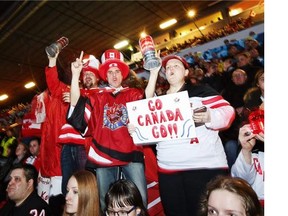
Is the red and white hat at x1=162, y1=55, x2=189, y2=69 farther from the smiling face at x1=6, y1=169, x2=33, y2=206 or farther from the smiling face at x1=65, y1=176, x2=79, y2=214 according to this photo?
the smiling face at x1=6, y1=169, x2=33, y2=206

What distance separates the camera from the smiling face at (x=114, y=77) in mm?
3025

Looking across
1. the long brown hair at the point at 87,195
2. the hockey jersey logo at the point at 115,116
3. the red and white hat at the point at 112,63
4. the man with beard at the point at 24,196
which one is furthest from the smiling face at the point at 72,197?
the red and white hat at the point at 112,63

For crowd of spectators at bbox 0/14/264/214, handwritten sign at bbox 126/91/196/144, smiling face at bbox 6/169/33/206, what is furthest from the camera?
crowd of spectators at bbox 0/14/264/214

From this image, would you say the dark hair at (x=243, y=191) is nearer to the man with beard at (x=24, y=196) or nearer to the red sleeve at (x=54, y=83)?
the man with beard at (x=24, y=196)

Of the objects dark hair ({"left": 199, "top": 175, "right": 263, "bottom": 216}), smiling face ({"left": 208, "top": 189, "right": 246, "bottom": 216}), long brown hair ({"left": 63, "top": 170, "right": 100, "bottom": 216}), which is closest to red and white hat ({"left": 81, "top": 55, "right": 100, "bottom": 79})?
long brown hair ({"left": 63, "top": 170, "right": 100, "bottom": 216})

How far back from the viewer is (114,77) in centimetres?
304

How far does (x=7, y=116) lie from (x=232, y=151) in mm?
7689

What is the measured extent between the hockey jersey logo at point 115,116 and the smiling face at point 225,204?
4.18 ft

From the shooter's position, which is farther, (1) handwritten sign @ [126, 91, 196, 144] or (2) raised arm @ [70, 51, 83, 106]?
(2) raised arm @ [70, 51, 83, 106]

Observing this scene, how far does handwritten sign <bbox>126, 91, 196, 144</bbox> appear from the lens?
2.27m

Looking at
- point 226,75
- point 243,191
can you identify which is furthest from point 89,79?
point 226,75

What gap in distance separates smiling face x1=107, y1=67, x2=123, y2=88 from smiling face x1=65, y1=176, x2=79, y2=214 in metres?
0.95

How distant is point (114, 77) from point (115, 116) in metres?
0.44
